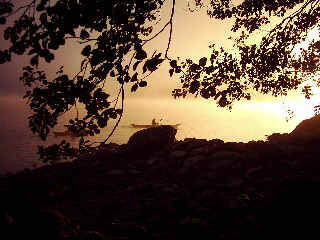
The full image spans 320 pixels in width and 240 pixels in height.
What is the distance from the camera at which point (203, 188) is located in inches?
539

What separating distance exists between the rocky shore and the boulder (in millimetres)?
Result: 64

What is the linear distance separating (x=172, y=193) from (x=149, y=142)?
8050 millimetres

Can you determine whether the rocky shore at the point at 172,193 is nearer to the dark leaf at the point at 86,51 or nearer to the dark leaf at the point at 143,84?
the dark leaf at the point at 143,84

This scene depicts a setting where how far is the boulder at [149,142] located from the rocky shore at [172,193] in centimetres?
6

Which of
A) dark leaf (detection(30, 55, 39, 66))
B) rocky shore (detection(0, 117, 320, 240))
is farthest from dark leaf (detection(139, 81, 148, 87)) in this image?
rocky shore (detection(0, 117, 320, 240))

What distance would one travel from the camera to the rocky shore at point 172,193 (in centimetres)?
815

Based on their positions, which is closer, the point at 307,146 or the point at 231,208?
the point at 231,208

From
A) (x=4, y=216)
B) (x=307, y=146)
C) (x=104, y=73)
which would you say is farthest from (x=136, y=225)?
(x=307, y=146)

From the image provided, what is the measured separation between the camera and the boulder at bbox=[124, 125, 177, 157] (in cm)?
2106

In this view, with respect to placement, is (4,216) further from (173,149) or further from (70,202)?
(173,149)

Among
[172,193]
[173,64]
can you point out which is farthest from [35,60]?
[172,193]

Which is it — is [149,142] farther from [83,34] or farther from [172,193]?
[83,34]

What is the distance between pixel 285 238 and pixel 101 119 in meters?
5.32

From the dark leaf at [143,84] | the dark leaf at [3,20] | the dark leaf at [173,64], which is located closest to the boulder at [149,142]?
the dark leaf at [143,84]
